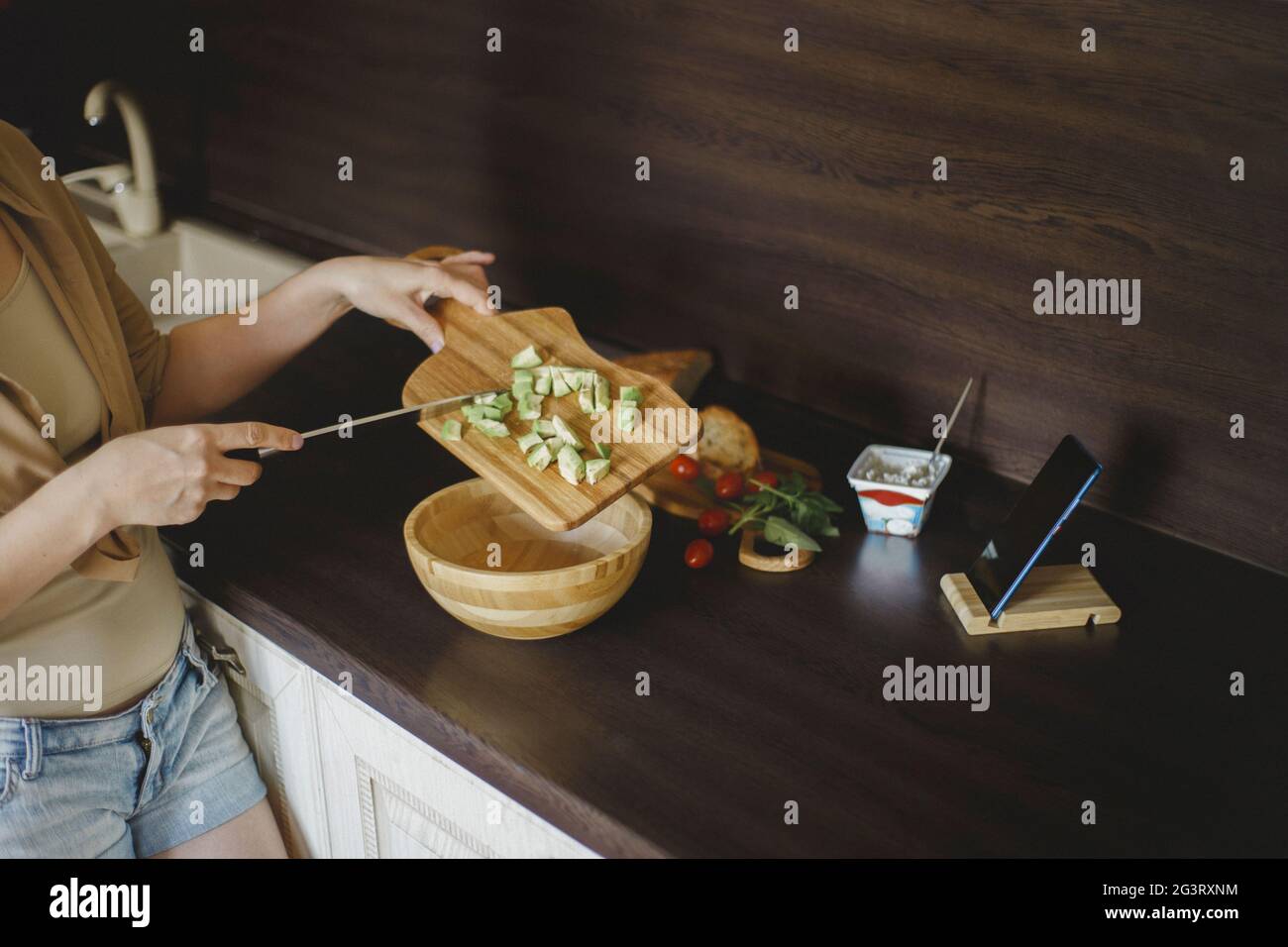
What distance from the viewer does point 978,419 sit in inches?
57.3

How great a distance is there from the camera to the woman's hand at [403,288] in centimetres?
135

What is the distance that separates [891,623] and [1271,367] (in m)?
0.49

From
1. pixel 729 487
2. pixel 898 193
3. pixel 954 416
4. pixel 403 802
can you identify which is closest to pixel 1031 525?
pixel 954 416

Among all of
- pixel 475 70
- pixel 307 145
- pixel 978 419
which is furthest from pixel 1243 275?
pixel 307 145

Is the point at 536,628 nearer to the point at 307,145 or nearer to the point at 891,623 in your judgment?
the point at 891,623

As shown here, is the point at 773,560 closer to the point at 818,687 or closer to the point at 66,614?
the point at 818,687

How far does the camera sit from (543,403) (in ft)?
4.11

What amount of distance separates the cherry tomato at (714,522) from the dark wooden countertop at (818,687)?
3cm

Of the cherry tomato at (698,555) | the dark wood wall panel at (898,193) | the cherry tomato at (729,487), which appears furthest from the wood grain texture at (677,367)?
the cherry tomato at (698,555)

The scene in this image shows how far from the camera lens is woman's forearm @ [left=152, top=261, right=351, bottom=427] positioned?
1.39m

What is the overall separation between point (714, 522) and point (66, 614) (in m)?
0.71

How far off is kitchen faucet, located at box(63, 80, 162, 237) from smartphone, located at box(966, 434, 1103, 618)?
5.20 feet

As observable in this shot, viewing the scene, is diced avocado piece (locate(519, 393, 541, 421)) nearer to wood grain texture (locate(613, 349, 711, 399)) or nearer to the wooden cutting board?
the wooden cutting board

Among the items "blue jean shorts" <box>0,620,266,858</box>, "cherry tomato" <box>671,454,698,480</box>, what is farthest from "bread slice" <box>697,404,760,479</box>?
"blue jean shorts" <box>0,620,266,858</box>
